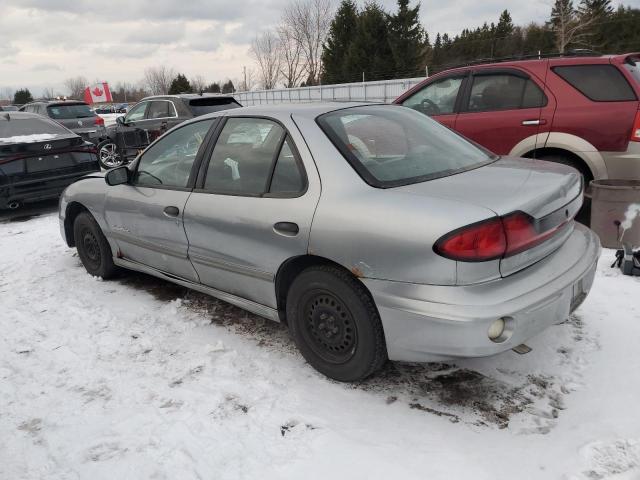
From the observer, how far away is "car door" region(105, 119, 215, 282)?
3688 mm

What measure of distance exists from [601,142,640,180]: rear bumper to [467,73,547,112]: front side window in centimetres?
93

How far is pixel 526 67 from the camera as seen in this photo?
18.4 feet

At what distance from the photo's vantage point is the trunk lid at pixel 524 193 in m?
2.43

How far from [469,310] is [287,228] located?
44.0 inches

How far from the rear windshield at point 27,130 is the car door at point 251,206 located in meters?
5.43

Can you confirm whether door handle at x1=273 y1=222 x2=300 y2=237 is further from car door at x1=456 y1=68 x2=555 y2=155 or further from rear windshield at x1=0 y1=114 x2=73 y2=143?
Result: rear windshield at x1=0 y1=114 x2=73 y2=143

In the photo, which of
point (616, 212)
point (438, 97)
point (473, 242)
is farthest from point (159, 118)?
point (473, 242)

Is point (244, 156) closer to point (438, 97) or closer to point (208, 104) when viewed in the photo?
point (438, 97)

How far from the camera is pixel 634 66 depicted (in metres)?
5.11

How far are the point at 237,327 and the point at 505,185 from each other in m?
2.15

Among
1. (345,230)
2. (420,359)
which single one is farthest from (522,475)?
(345,230)

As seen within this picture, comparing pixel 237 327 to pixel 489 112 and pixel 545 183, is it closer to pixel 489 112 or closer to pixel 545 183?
pixel 545 183

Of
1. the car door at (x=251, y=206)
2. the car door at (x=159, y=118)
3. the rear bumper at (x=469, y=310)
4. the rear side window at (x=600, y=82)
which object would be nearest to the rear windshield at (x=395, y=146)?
the car door at (x=251, y=206)

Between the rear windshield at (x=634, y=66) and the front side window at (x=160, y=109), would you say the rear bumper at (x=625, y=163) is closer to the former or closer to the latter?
the rear windshield at (x=634, y=66)
